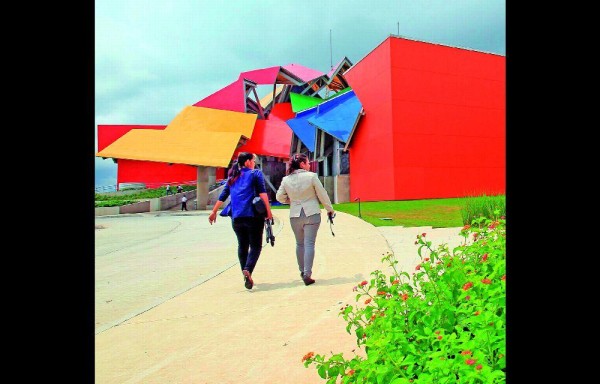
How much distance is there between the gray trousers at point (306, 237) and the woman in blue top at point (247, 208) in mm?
415

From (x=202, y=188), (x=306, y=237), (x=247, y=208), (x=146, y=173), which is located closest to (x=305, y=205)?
(x=306, y=237)

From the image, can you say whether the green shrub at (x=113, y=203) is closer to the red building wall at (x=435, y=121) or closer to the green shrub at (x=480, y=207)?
the red building wall at (x=435, y=121)

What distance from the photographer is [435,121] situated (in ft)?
82.3

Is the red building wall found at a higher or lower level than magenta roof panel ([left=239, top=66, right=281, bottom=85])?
lower

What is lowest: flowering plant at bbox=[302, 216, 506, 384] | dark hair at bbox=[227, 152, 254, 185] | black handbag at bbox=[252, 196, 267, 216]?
flowering plant at bbox=[302, 216, 506, 384]

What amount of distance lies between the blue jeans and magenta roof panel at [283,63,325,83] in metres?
47.7

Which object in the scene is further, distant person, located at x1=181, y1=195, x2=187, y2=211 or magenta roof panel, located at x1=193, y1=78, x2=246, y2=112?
magenta roof panel, located at x1=193, y1=78, x2=246, y2=112

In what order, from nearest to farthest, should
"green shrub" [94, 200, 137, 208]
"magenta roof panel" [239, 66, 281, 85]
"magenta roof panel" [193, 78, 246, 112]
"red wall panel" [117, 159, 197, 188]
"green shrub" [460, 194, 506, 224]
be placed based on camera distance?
"green shrub" [460, 194, 506, 224], "green shrub" [94, 200, 137, 208], "red wall panel" [117, 159, 197, 188], "magenta roof panel" [193, 78, 246, 112], "magenta roof panel" [239, 66, 281, 85]

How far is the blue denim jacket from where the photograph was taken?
18.1 ft

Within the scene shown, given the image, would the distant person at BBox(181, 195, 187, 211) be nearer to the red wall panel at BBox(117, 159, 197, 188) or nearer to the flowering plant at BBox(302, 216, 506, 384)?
the red wall panel at BBox(117, 159, 197, 188)

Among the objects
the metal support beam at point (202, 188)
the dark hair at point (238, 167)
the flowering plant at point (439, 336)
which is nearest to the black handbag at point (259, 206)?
the dark hair at point (238, 167)

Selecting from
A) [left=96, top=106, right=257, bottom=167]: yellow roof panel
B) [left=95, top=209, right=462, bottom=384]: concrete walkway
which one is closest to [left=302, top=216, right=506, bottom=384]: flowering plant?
[left=95, top=209, right=462, bottom=384]: concrete walkway

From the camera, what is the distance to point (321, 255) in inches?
305

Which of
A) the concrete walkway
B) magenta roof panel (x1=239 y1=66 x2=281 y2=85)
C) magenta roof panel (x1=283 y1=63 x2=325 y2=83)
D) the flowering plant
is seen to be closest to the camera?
the flowering plant
